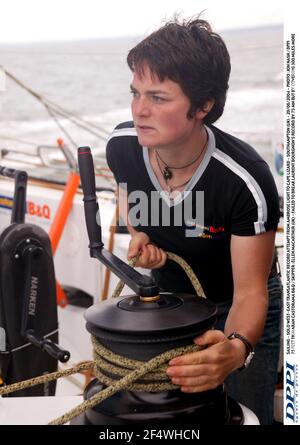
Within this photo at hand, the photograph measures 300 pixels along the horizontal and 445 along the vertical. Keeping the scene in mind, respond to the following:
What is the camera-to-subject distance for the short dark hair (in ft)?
2.19

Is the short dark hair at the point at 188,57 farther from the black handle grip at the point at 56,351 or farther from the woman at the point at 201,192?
the black handle grip at the point at 56,351

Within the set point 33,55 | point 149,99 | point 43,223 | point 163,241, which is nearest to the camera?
point 149,99

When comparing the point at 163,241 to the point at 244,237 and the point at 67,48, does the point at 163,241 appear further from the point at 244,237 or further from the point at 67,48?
the point at 67,48

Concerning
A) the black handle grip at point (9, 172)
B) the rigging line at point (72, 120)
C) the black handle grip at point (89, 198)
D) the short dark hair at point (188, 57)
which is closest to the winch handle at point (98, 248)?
the black handle grip at point (89, 198)

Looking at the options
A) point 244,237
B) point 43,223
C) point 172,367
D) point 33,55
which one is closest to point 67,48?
point 33,55

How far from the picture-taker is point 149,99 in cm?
67

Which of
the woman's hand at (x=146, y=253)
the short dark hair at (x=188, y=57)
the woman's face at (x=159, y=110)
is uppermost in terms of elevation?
the short dark hair at (x=188, y=57)

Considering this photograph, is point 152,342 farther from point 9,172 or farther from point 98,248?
point 9,172

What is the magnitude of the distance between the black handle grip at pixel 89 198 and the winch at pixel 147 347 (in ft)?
0.23

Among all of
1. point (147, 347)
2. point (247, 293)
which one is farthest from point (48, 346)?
point (147, 347)

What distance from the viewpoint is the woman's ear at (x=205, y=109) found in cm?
70

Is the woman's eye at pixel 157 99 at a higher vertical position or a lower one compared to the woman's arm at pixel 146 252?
Result: higher

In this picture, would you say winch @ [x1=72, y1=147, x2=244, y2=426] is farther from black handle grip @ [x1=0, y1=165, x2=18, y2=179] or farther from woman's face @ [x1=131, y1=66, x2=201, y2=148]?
black handle grip @ [x1=0, y1=165, x2=18, y2=179]
